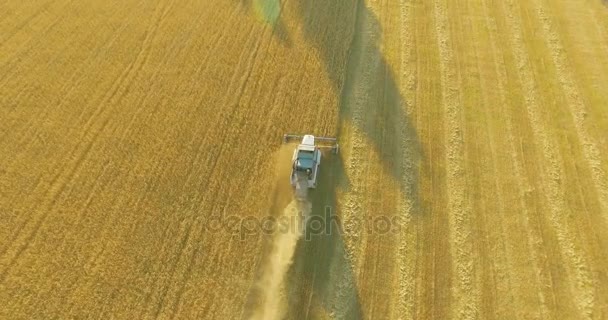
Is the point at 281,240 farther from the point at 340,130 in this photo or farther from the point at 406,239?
the point at 340,130

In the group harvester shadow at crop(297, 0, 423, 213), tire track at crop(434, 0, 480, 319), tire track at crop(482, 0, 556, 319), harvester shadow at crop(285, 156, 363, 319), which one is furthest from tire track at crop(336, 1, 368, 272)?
tire track at crop(482, 0, 556, 319)

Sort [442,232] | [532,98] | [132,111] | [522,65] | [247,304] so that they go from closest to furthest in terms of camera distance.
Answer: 1. [247,304]
2. [442,232]
3. [132,111]
4. [532,98]
5. [522,65]

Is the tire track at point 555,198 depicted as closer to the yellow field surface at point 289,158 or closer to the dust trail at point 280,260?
the yellow field surface at point 289,158

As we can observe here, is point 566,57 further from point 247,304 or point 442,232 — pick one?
point 247,304

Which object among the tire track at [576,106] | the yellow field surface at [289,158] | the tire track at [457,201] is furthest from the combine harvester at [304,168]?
the tire track at [576,106]

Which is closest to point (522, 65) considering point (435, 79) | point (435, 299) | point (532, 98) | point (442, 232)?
point (532, 98)

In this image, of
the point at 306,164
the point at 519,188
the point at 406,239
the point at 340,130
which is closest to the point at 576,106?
the point at 519,188

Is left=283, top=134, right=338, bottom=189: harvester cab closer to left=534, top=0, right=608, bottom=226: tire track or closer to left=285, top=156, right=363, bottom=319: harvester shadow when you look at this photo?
left=285, top=156, right=363, bottom=319: harvester shadow
